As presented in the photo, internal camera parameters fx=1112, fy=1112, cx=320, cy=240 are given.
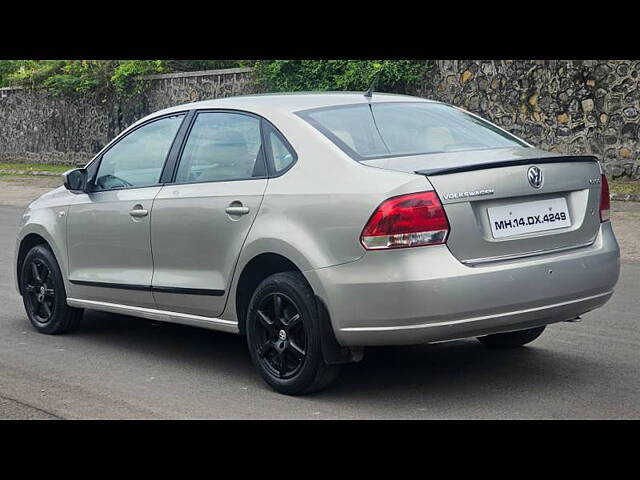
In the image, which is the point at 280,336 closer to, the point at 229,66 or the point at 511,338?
the point at 511,338

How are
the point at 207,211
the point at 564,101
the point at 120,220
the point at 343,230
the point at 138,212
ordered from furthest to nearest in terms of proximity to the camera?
the point at 564,101, the point at 120,220, the point at 138,212, the point at 207,211, the point at 343,230

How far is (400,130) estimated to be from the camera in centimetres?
643

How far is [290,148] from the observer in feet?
20.8

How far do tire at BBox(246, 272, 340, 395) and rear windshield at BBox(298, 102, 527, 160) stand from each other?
0.82 metres

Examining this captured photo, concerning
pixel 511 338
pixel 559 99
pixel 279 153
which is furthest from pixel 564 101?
pixel 279 153

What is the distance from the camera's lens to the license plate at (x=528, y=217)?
5758 mm

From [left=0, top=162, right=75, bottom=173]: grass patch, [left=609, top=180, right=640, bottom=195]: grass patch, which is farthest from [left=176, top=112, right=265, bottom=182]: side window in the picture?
[left=0, top=162, right=75, bottom=173]: grass patch

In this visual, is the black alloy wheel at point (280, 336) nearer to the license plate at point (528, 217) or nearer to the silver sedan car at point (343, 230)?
the silver sedan car at point (343, 230)

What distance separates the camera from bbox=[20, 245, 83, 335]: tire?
8.09 m

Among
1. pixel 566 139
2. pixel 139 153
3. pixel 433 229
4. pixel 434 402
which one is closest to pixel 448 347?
pixel 434 402

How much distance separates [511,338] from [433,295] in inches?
69.0

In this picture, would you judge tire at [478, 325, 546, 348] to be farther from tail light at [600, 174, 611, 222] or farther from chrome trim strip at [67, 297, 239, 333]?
chrome trim strip at [67, 297, 239, 333]

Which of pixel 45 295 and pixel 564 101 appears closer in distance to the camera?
pixel 45 295
